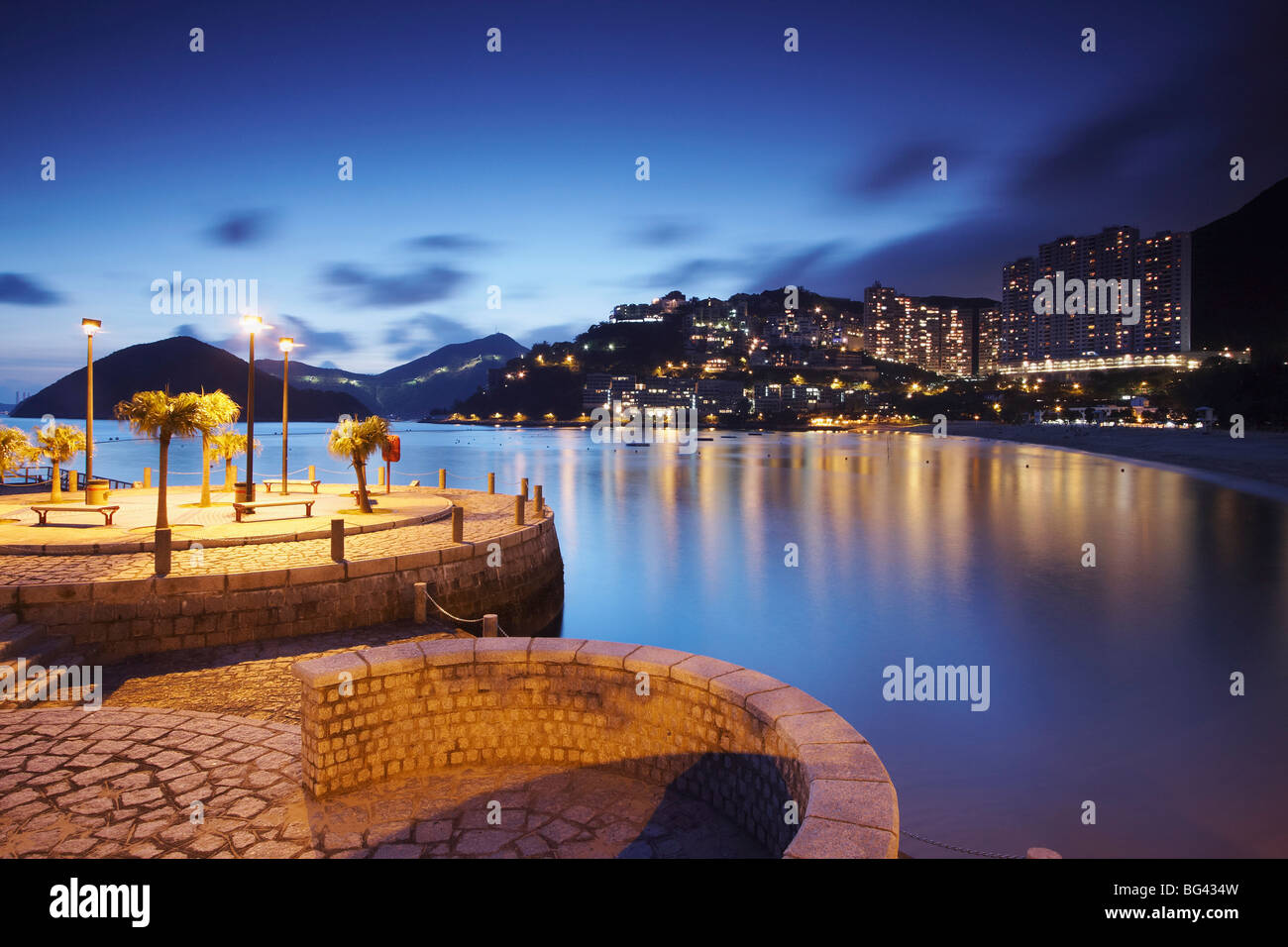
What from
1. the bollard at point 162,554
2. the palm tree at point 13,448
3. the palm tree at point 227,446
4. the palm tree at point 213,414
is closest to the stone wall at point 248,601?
the bollard at point 162,554

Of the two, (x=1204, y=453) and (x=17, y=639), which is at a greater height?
(x=1204, y=453)

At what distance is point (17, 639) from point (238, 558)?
146 inches

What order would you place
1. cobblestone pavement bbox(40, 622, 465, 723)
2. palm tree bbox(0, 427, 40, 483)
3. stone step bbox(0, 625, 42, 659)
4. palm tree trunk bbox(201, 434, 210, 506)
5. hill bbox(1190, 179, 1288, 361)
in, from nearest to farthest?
cobblestone pavement bbox(40, 622, 465, 723) < stone step bbox(0, 625, 42, 659) < palm tree trunk bbox(201, 434, 210, 506) < palm tree bbox(0, 427, 40, 483) < hill bbox(1190, 179, 1288, 361)

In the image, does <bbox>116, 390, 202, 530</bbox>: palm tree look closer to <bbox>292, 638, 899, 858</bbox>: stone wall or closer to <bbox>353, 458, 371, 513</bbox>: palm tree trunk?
<bbox>353, 458, 371, 513</bbox>: palm tree trunk

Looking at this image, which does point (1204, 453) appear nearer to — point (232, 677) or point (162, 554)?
point (232, 677)

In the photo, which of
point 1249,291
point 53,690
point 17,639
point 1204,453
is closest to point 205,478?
point 17,639

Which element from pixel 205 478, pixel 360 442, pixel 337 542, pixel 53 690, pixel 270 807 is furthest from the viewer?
pixel 205 478

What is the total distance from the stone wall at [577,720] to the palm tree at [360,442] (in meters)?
11.8

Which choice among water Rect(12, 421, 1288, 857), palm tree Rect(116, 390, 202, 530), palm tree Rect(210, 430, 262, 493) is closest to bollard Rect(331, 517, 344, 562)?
palm tree Rect(116, 390, 202, 530)

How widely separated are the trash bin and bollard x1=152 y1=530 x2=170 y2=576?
10.4m

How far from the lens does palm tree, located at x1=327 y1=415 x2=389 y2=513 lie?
56.3 ft

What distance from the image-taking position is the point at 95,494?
1811 centimetres

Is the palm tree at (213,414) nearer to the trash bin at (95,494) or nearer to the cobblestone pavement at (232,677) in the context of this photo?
the trash bin at (95,494)
